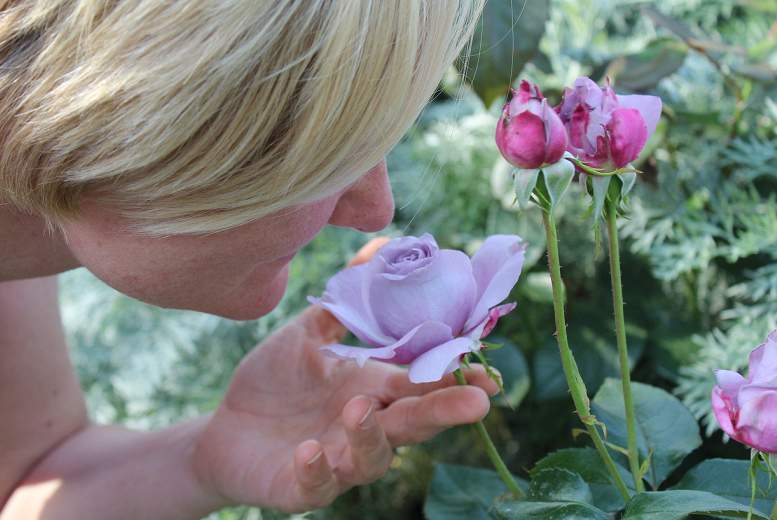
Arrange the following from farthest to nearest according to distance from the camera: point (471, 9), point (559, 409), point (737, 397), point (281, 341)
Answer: point (559, 409)
point (281, 341)
point (471, 9)
point (737, 397)

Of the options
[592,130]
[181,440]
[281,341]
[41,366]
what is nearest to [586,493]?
[592,130]

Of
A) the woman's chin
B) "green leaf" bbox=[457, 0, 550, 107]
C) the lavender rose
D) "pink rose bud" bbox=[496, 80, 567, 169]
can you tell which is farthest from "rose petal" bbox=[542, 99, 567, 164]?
"green leaf" bbox=[457, 0, 550, 107]

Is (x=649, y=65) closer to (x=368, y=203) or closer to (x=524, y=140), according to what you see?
(x=368, y=203)

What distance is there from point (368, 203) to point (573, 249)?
0.65 m

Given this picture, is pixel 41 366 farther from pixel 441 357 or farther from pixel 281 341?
pixel 441 357

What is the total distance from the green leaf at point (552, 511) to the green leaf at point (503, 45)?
54cm

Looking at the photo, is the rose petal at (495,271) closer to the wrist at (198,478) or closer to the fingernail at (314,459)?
the fingernail at (314,459)

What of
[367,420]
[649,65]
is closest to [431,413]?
[367,420]

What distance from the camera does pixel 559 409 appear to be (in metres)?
1.25

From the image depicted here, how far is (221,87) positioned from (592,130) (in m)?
0.23

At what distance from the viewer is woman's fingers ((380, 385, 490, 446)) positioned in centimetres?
66

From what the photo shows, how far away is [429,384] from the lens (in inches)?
32.4

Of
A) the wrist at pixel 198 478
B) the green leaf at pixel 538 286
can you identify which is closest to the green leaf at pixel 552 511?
the wrist at pixel 198 478

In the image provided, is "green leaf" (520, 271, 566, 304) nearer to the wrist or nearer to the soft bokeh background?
the soft bokeh background
